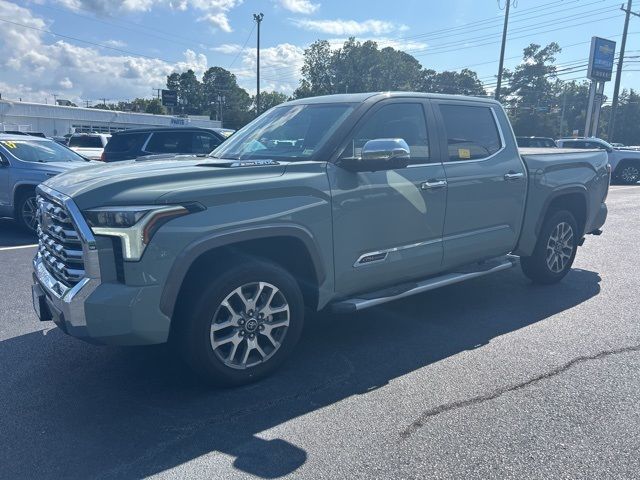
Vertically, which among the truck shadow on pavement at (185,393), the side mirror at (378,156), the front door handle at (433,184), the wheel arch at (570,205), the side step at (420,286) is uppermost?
the side mirror at (378,156)

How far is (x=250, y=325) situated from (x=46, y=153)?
8101 millimetres

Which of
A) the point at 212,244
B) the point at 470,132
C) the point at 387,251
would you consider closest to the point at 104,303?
the point at 212,244

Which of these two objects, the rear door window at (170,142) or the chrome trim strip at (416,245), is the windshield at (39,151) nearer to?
the rear door window at (170,142)

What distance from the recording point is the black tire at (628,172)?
21406mm

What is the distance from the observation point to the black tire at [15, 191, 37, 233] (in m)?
9.46

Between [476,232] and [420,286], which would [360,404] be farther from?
[476,232]

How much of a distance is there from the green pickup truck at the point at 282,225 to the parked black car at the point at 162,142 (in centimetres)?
589

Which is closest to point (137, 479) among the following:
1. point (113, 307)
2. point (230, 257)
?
point (113, 307)

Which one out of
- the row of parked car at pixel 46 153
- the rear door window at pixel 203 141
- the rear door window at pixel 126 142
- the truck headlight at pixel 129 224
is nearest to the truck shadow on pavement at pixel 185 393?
the truck headlight at pixel 129 224

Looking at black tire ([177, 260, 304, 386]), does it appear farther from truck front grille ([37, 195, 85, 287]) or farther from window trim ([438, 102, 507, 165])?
window trim ([438, 102, 507, 165])

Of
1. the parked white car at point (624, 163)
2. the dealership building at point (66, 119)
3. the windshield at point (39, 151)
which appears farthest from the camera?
the dealership building at point (66, 119)

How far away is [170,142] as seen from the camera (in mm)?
10922

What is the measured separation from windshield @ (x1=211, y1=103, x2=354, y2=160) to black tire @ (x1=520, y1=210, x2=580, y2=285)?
9.30 ft

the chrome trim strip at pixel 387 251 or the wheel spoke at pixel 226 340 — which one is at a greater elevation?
the chrome trim strip at pixel 387 251
